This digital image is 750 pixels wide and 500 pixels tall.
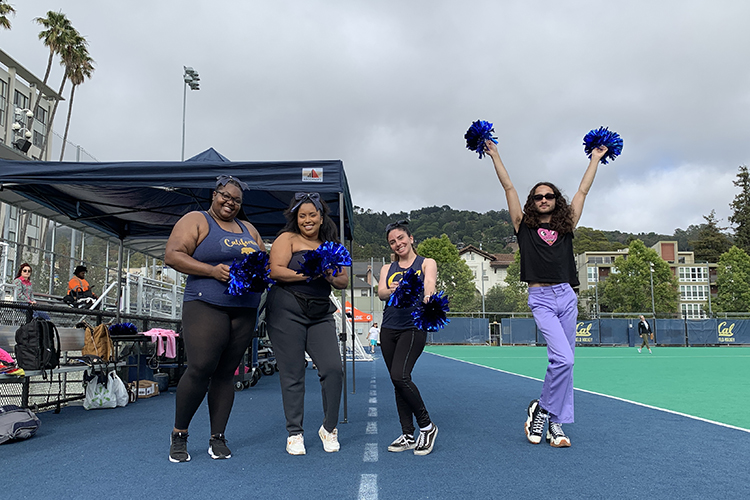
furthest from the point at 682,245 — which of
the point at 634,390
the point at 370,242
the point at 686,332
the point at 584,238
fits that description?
the point at 634,390

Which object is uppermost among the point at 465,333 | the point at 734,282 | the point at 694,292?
the point at 734,282

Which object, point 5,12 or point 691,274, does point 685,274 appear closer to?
point 691,274

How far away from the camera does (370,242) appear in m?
115

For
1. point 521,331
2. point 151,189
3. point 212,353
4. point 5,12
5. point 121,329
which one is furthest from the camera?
point 521,331

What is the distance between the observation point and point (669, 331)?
4172 cm

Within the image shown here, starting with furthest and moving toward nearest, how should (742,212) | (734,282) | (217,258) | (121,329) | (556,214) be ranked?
1. (742,212)
2. (734,282)
3. (121,329)
4. (556,214)
5. (217,258)

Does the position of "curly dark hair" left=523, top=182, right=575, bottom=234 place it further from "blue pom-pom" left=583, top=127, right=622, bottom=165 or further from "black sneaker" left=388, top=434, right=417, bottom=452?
"black sneaker" left=388, top=434, right=417, bottom=452

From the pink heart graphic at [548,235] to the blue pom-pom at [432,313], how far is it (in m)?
1.04

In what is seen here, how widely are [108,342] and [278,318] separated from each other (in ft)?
12.8

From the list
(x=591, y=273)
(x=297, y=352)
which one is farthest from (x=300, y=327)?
(x=591, y=273)

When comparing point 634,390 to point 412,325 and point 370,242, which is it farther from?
point 370,242

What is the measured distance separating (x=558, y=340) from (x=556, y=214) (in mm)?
1016

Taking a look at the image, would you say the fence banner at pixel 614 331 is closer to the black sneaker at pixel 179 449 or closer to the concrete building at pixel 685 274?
the black sneaker at pixel 179 449

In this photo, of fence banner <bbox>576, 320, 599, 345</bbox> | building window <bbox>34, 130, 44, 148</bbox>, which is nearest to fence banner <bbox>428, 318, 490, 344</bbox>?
fence banner <bbox>576, 320, 599, 345</bbox>
